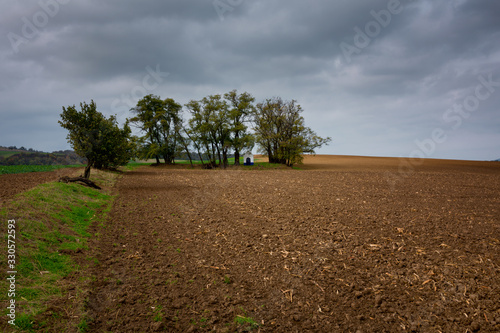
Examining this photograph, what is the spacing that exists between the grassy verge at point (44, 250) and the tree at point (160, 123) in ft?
169

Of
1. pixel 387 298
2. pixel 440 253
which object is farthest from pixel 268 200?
pixel 387 298

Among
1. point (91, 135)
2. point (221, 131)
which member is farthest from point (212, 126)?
point (91, 135)

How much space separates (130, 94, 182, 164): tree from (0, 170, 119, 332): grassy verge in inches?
2029

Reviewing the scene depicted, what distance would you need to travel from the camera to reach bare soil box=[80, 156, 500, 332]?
5.45 m

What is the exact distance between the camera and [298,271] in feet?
24.6

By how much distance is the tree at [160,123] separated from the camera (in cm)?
6366

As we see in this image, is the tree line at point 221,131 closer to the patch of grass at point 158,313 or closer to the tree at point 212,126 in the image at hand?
the tree at point 212,126

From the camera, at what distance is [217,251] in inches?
358

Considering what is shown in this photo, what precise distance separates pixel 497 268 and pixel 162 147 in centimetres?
6284

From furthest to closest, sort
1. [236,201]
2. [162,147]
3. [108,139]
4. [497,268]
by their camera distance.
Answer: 1. [162,147]
2. [108,139]
3. [236,201]
4. [497,268]

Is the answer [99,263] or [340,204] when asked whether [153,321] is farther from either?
[340,204]

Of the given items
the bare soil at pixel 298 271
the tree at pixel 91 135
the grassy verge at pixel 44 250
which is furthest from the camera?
the tree at pixel 91 135

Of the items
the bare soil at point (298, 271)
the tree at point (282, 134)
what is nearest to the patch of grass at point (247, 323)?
the bare soil at point (298, 271)

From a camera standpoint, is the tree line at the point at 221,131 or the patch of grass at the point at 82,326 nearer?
the patch of grass at the point at 82,326
